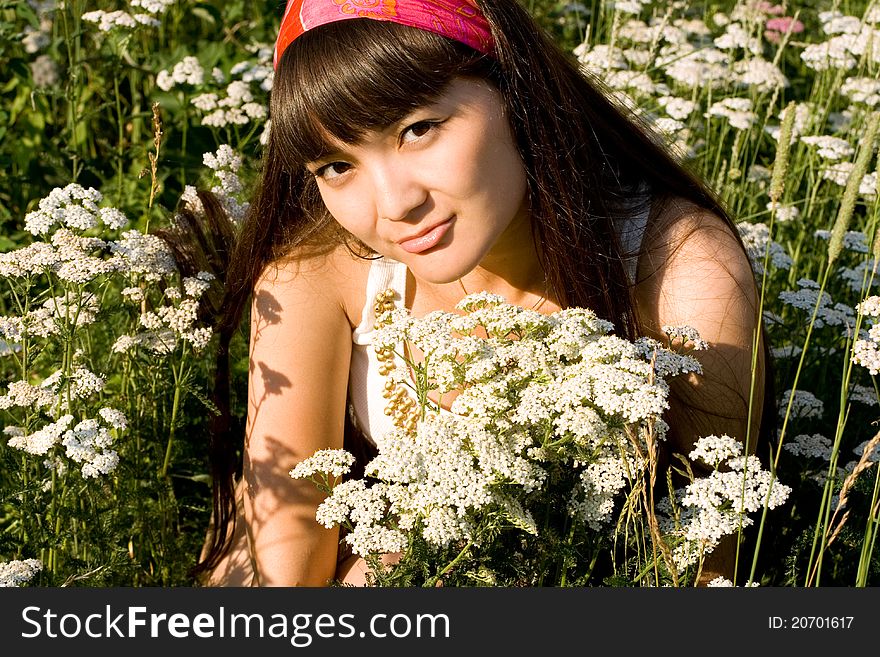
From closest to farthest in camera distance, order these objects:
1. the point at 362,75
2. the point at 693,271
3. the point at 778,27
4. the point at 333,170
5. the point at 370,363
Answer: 1. the point at 362,75
2. the point at 333,170
3. the point at 693,271
4. the point at 370,363
5. the point at 778,27

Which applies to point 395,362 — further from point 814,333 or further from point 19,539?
point 814,333

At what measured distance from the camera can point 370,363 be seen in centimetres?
262

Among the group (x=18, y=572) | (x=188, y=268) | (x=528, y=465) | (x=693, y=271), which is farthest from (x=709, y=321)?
(x=18, y=572)

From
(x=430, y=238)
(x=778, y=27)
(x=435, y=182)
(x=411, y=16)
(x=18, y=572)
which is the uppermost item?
(x=411, y=16)

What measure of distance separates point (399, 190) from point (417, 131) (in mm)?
118

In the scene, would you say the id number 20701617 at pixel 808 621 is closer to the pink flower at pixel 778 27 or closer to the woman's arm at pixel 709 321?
the woman's arm at pixel 709 321

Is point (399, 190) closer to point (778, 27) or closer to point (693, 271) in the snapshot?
point (693, 271)

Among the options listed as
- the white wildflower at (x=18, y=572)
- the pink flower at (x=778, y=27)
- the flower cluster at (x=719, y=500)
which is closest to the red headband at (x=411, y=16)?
the flower cluster at (x=719, y=500)

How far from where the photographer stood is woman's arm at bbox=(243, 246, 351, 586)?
2479mm

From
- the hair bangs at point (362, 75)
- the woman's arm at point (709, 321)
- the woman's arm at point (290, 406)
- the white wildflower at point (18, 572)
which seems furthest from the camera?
the woman's arm at point (290, 406)

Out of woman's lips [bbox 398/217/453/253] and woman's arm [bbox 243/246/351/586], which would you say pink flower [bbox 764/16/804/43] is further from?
woman's lips [bbox 398/217/453/253]

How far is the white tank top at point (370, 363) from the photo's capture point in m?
2.56

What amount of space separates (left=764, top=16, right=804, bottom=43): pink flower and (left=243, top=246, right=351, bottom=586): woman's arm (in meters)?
2.40

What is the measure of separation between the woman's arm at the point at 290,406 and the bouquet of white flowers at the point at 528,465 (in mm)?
676
